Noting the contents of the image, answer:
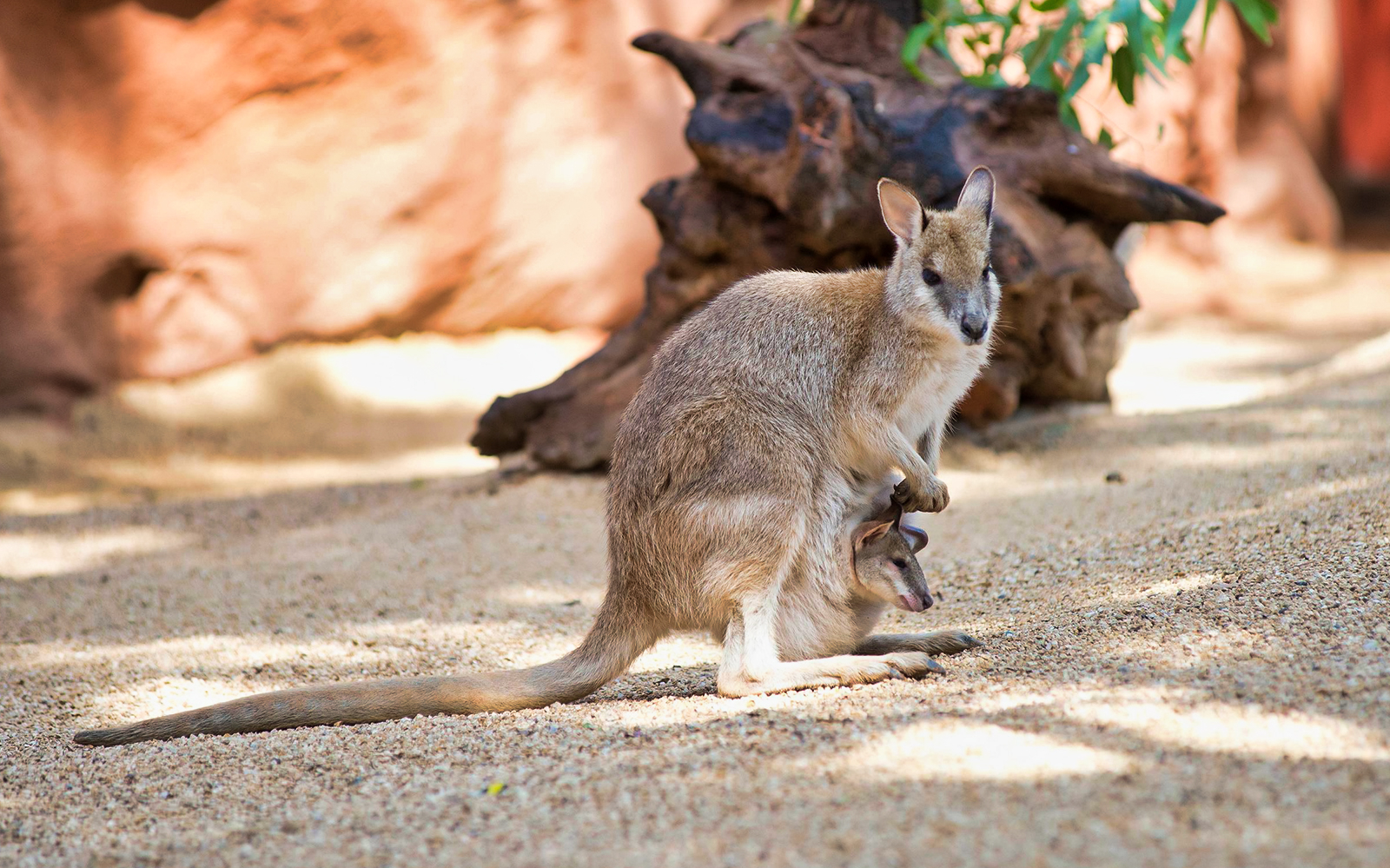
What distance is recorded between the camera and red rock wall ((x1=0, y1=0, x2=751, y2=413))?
23.7ft

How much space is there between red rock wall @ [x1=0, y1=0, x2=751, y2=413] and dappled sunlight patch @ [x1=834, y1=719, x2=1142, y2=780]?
6370mm

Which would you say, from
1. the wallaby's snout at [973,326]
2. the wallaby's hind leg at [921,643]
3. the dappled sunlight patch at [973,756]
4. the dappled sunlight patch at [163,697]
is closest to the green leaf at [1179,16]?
the wallaby's snout at [973,326]

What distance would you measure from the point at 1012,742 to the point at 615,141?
23.2ft

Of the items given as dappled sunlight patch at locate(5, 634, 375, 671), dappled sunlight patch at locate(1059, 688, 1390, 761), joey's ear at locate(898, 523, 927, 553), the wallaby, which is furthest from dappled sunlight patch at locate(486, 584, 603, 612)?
dappled sunlight patch at locate(1059, 688, 1390, 761)

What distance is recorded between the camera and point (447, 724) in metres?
3.11

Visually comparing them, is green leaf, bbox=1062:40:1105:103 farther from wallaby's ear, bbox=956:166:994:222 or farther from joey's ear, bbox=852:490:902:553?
joey's ear, bbox=852:490:902:553

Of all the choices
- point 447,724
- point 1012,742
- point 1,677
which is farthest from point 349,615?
point 1012,742

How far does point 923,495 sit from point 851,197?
2.19 m

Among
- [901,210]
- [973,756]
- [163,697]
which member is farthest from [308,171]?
[973,756]

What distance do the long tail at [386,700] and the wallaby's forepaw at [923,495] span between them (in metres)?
0.96

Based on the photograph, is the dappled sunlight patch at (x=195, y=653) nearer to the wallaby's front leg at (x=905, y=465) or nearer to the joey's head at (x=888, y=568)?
the joey's head at (x=888, y=568)

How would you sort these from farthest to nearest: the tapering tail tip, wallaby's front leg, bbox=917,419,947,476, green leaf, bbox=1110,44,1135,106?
green leaf, bbox=1110,44,1135,106 < wallaby's front leg, bbox=917,419,947,476 < the tapering tail tip

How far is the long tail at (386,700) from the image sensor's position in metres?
3.16

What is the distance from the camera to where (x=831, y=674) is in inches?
128
